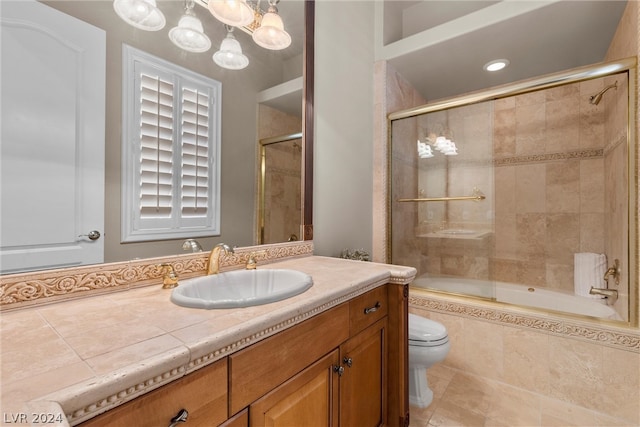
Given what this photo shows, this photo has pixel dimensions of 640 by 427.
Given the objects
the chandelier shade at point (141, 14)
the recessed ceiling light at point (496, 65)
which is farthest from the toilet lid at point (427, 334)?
the recessed ceiling light at point (496, 65)

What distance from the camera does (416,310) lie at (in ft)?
6.80

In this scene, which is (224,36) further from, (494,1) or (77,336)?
(494,1)

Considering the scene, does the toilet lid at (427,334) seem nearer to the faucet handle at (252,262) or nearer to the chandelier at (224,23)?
the faucet handle at (252,262)

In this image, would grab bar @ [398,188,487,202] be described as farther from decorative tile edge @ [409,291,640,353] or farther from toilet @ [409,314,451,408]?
toilet @ [409,314,451,408]

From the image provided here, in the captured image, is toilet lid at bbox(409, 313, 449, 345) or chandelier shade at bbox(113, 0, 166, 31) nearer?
chandelier shade at bbox(113, 0, 166, 31)

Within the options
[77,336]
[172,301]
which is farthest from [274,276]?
[77,336]

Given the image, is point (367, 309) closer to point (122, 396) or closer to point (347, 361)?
point (347, 361)

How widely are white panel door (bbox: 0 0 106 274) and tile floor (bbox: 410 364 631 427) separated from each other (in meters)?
1.68

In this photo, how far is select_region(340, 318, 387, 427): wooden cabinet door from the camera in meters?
0.98

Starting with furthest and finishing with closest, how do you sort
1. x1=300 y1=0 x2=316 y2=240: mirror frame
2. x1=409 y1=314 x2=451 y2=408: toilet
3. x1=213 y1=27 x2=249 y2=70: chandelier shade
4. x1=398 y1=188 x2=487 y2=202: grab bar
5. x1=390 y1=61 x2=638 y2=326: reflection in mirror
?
x1=398 y1=188 x2=487 y2=202: grab bar
x1=390 y1=61 x2=638 y2=326: reflection in mirror
x1=300 y1=0 x2=316 y2=240: mirror frame
x1=409 y1=314 x2=451 y2=408: toilet
x1=213 y1=27 x2=249 y2=70: chandelier shade

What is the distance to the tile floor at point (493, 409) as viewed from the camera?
145 cm

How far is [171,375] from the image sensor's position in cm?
50

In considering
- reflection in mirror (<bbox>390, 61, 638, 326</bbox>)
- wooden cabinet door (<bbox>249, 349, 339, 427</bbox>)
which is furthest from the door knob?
reflection in mirror (<bbox>390, 61, 638, 326</bbox>)

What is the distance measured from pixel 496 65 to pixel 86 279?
9.18ft
